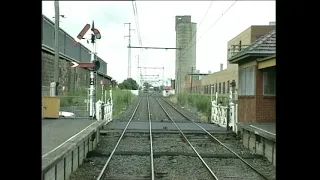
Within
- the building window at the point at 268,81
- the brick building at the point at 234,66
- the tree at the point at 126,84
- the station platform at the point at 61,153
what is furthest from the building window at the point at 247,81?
the tree at the point at 126,84

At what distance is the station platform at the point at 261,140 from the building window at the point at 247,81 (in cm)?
220

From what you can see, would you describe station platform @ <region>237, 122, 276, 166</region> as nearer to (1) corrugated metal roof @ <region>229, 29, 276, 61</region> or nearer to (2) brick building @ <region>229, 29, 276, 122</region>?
(2) brick building @ <region>229, 29, 276, 122</region>

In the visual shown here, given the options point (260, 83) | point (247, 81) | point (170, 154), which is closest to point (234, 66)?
point (247, 81)

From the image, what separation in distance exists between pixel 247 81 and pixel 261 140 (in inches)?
223

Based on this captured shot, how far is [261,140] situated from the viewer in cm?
1380

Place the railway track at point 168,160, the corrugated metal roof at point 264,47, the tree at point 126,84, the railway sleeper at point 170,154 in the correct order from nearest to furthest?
1. the railway track at point 168,160
2. the railway sleeper at point 170,154
3. the corrugated metal roof at point 264,47
4. the tree at point 126,84

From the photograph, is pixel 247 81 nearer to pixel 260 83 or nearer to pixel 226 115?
pixel 260 83

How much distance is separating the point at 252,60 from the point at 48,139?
9803 millimetres

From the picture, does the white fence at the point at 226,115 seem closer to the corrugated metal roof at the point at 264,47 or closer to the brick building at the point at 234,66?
the corrugated metal roof at the point at 264,47

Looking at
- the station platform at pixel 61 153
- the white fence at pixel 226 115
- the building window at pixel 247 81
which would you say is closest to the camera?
the station platform at pixel 61 153

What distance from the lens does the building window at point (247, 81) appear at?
1821 cm
